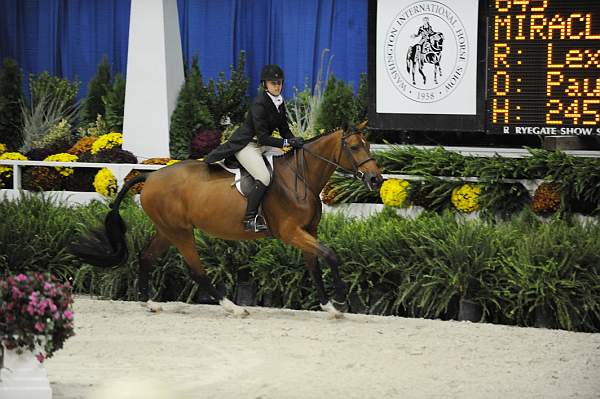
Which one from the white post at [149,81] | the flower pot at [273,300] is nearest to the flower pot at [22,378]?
the flower pot at [273,300]

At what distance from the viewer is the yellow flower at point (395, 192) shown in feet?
38.9

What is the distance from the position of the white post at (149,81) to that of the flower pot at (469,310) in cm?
526

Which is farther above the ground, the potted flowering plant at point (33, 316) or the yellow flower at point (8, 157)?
the yellow flower at point (8, 157)

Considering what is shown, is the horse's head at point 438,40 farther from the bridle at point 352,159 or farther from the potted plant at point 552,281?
the potted plant at point 552,281

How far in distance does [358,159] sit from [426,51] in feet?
8.79

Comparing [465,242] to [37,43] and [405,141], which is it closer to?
[405,141]

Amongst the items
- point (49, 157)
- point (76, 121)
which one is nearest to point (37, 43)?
point (76, 121)

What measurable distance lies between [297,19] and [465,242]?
6.07m

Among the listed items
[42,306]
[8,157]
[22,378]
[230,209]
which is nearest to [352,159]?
[230,209]

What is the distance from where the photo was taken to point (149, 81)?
46.8 ft

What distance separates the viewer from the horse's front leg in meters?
9.75

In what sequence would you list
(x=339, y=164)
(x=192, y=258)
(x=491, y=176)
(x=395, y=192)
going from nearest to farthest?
(x=339, y=164) < (x=192, y=258) < (x=491, y=176) < (x=395, y=192)

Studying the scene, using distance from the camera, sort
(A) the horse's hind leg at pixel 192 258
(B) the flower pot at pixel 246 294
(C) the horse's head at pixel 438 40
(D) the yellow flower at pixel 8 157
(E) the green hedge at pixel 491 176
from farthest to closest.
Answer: (D) the yellow flower at pixel 8 157 → (C) the horse's head at pixel 438 40 → (B) the flower pot at pixel 246 294 → (E) the green hedge at pixel 491 176 → (A) the horse's hind leg at pixel 192 258

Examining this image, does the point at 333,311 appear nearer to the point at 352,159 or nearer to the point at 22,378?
the point at 352,159
